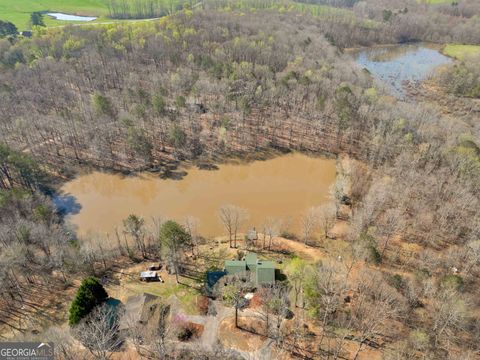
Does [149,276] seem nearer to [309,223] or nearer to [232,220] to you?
[232,220]

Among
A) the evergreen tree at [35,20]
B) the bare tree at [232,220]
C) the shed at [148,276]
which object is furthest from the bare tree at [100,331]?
the evergreen tree at [35,20]

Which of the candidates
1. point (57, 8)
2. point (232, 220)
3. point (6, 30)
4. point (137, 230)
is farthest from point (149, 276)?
point (57, 8)

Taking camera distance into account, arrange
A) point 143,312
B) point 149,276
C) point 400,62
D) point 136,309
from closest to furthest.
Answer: point 143,312 → point 136,309 → point 149,276 → point 400,62

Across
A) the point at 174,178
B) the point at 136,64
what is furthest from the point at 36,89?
the point at 174,178

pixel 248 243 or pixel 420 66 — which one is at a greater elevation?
pixel 420 66

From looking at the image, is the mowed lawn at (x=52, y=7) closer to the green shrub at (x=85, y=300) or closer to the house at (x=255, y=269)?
the green shrub at (x=85, y=300)

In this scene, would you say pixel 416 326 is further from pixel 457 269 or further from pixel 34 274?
pixel 34 274
